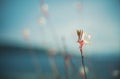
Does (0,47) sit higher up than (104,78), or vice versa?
(0,47)

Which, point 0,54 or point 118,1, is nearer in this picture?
point 118,1

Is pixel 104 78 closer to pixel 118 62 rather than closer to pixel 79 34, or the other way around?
pixel 118 62

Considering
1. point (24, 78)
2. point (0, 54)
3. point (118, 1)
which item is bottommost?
point (24, 78)

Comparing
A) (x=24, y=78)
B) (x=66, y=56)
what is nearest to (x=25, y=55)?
(x=24, y=78)

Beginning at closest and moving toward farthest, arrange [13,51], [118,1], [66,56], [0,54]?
[66,56] → [118,1] → [0,54] → [13,51]

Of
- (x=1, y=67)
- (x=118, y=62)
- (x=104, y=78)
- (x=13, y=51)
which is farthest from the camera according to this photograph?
(x=13, y=51)

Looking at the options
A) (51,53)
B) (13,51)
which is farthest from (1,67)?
(51,53)

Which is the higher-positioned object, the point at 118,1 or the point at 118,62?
the point at 118,1

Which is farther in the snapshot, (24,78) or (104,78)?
(24,78)

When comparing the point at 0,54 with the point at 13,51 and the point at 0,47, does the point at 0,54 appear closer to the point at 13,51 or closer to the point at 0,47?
the point at 0,47
